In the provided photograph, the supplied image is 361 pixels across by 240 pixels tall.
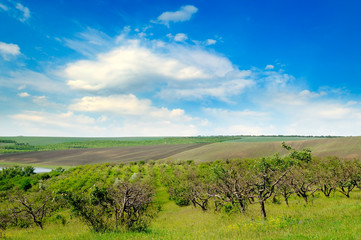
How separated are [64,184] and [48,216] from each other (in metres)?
35.5

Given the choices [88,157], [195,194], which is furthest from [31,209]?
[88,157]

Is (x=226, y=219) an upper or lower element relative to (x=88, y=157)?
upper

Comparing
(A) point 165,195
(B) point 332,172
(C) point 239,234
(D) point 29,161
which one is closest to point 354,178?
(B) point 332,172

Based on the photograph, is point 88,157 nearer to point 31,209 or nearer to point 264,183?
point 31,209

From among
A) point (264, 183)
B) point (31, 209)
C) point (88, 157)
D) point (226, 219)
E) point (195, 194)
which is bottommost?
point (88, 157)

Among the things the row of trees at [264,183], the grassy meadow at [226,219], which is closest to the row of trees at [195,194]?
the row of trees at [264,183]

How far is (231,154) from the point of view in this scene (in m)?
114

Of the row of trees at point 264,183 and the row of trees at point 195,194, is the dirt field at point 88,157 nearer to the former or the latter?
the row of trees at point 195,194

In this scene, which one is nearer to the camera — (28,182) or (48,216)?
(48,216)

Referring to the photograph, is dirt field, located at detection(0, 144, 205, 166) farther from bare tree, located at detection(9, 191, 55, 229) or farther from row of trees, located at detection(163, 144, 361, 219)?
row of trees, located at detection(163, 144, 361, 219)

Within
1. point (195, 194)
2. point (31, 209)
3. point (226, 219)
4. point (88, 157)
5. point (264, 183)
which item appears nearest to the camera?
point (264, 183)

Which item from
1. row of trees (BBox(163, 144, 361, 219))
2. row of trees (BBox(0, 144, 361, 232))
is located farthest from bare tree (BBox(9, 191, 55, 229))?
row of trees (BBox(163, 144, 361, 219))

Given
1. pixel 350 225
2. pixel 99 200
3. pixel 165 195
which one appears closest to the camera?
pixel 350 225

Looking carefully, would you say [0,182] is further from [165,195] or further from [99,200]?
[99,200]
